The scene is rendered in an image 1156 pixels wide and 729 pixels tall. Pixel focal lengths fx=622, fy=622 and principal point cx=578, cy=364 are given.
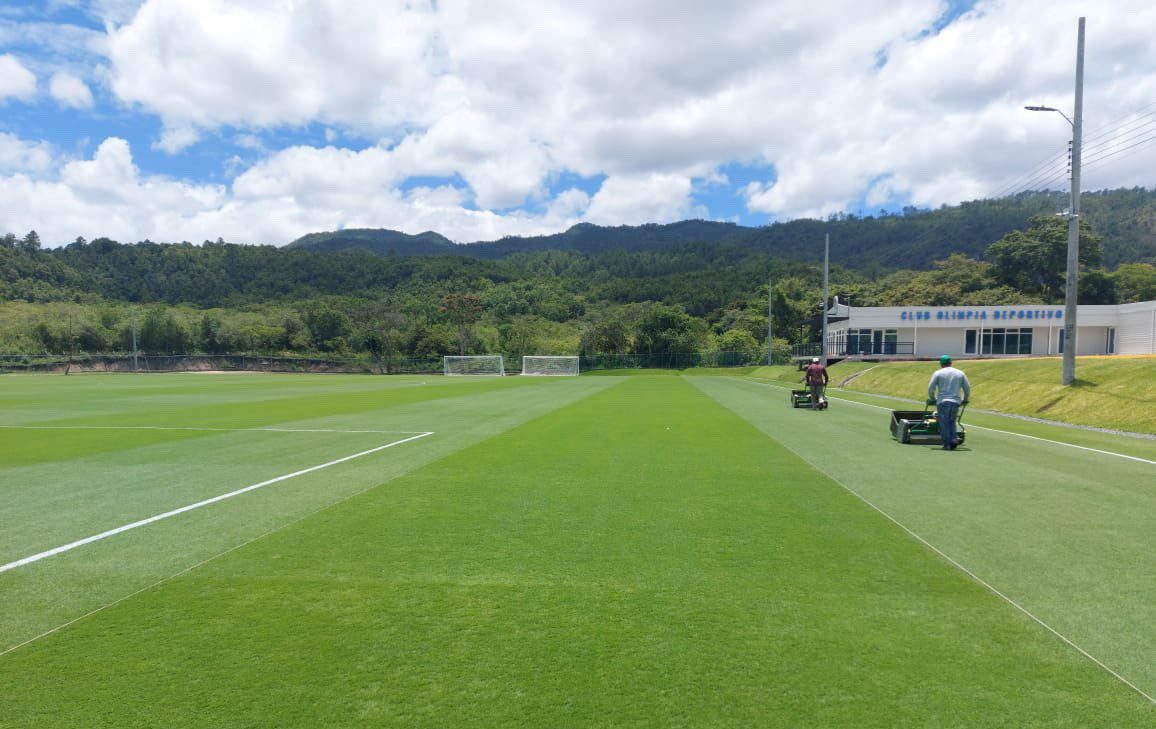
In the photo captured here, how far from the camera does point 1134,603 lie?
15.8ft

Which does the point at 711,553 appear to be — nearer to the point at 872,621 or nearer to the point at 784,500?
the point at 872,621

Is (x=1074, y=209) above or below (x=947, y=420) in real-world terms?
above

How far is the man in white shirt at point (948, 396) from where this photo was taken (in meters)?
12.0

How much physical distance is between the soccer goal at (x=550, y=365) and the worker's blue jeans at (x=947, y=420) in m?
58.0

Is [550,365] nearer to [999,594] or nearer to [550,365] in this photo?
[550,365]

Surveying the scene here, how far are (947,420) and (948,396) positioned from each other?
50 cm

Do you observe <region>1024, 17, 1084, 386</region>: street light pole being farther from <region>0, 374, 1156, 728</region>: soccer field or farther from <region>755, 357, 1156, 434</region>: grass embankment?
<region>0, 374, 1156, 728</region>: soccer field

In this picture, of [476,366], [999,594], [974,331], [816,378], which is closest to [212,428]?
[999,594]

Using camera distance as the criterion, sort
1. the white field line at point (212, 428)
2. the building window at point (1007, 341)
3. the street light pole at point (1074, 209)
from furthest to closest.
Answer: the building window at point (1007, 341) < the street light pole at point (1074, 209) < the white field line at point (212, 428)

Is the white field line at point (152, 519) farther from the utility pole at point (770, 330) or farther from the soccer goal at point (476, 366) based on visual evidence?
the soccer goal at point (476, 366)

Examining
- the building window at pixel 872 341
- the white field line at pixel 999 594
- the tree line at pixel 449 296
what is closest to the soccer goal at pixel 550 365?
A: the tree line at pixel 449 296

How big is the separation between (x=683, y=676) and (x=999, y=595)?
303 centimetres

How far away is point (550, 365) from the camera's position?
71.0 metres

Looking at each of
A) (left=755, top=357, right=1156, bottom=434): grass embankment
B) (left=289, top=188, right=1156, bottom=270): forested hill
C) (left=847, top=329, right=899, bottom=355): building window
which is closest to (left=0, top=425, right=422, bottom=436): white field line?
(left=755, top=357, right=1156, bottom=434): grass embankment
